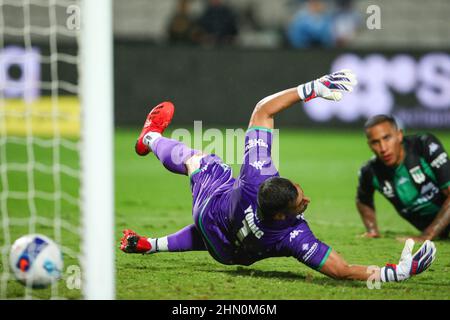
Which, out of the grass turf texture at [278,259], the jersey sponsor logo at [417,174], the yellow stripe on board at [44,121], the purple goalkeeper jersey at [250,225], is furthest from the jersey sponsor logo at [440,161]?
the yellow stripe on board at [44,121]

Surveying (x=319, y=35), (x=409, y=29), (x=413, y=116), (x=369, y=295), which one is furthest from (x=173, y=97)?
(x=369, y=295)

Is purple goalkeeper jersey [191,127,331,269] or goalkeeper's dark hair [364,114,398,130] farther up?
goalkeeper's dark hair [364,114,398,130]

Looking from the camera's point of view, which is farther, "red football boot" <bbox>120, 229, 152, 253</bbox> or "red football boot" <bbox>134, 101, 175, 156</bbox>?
"red football boot" <bbox>134, 101, 175, 156</bbox>

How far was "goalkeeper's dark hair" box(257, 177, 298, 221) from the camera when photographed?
5.21 metres

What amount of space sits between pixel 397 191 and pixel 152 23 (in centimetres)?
1209

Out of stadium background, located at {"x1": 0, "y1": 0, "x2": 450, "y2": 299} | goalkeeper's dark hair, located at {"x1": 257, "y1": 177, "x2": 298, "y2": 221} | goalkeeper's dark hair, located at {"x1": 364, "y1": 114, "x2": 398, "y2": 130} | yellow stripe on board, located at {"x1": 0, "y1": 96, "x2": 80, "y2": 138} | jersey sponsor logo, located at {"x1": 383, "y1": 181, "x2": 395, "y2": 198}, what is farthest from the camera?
yellow stripe on board, located at {"x1": 0, "y1": 96, "x2": 80, "y2": 138}

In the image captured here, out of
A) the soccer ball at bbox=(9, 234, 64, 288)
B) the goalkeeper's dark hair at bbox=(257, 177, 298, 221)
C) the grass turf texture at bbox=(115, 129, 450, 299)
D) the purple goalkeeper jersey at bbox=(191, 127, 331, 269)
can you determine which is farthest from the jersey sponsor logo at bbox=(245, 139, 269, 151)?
the soccer ball at bbox=(9, 234, 64, 288)

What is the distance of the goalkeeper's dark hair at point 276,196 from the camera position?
17.1 feet

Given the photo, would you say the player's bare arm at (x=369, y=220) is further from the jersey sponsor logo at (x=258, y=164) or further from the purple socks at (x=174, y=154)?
the jersey sponsor logo at (x=258, y=164)

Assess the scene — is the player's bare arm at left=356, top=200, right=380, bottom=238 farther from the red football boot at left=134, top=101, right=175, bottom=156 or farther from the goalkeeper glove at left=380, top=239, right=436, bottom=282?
the red football boot at left=134, top=101, right=175, bottom=156

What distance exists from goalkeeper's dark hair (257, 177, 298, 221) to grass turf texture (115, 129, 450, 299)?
58 centimetres

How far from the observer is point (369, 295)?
523 centimetres

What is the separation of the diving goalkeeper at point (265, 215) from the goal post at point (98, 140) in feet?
4.06
